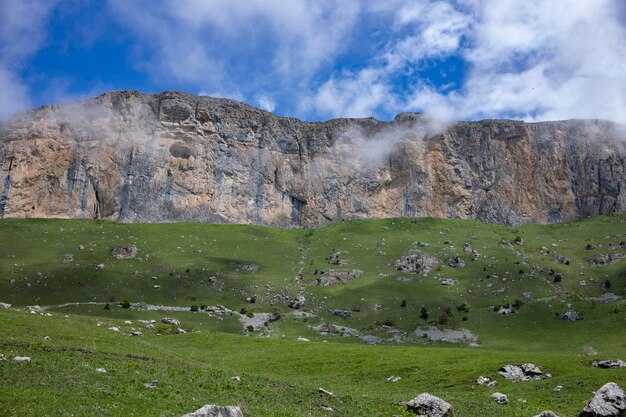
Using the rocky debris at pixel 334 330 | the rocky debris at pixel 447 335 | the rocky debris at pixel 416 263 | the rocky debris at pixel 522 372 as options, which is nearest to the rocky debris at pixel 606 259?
the rocky debris at pixel 416 263

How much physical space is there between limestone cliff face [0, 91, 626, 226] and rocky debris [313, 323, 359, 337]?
89404 mm

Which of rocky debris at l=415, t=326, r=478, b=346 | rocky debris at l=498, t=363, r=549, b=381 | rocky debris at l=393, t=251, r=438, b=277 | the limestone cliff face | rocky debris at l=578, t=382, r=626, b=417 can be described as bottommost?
rocky debris at l=415, t=326, r=478, b=346

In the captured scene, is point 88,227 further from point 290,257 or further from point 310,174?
point 310,174

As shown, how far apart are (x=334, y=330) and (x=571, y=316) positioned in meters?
34.6

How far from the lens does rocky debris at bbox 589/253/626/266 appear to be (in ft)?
359

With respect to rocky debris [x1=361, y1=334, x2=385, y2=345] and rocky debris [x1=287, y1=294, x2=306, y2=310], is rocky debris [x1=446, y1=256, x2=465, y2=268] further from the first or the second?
rocky debris [x1=361, y1=334, x2=385, y2=345]

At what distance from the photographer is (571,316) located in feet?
264

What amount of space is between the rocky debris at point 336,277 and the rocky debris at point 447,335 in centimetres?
2483

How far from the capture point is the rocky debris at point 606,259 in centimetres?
10943

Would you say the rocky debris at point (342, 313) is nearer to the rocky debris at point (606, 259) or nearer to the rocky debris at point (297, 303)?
the rocky debris at point (297, 303)

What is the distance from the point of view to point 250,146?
182m

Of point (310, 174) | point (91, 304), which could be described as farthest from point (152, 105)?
point (91, 304)

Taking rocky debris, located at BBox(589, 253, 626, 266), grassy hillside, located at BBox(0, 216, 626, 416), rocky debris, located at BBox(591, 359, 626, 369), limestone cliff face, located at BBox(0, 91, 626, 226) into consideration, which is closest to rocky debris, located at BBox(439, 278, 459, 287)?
grassy hillside, located at BBox(0, 216, 626, 416)

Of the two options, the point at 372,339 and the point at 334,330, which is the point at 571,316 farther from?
the point at 334,330
